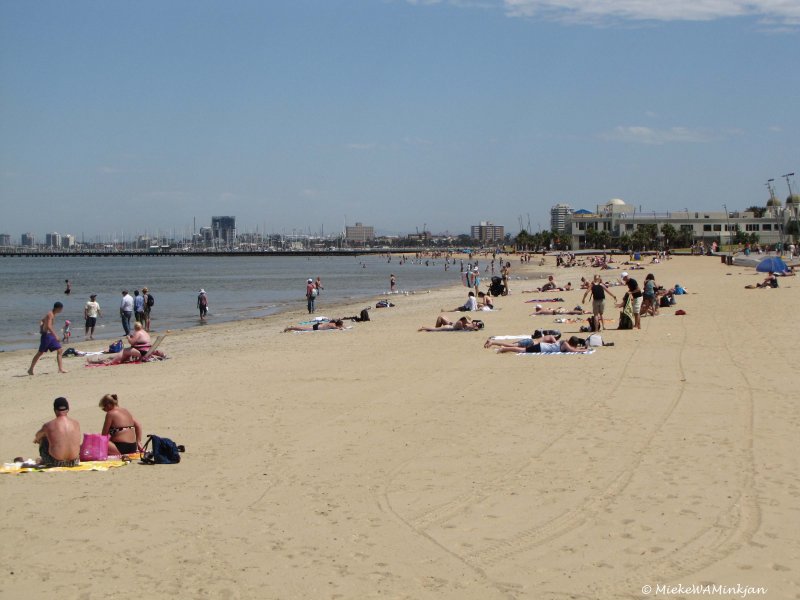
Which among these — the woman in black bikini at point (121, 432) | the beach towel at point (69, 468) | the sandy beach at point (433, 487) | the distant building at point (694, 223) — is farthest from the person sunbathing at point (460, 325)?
the distant building at point (694, 223)

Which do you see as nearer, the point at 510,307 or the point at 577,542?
the point at 577,542

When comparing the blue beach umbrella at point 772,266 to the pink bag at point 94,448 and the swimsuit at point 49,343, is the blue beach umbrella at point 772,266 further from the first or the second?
the pink bag at point 94,448

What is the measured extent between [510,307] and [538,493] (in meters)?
19.8

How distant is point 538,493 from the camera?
21.5ft

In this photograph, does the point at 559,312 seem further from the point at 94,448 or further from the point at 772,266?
the point at 94,448

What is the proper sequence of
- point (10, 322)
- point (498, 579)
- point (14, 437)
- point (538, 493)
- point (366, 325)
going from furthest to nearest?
point (10, 322) → point (366, 325) → point (14, 437) → point (538, 493) → point (498, 579)

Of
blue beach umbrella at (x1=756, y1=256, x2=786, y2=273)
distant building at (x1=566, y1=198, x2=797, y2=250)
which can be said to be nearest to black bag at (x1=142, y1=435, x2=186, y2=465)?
blue beach umbrella at (x1=756, y1=256, x2=786, y2=273)

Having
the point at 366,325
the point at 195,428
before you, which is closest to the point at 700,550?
the point at 195,428

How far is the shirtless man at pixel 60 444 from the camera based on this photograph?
7.84 metres

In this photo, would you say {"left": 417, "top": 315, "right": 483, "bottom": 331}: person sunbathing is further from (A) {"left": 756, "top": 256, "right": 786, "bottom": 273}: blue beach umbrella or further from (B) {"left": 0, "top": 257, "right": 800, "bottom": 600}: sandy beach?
(A) {"left": 756, "top": 256, "right": 786, "bottom": 273}: blue beach umbrella

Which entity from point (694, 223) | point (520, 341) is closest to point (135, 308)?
point (520, 341)

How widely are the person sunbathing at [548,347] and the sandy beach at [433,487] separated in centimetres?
78

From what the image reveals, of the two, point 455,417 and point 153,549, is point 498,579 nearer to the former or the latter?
point 153,549

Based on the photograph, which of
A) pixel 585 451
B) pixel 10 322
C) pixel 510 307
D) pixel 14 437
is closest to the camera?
pixel 585 451
